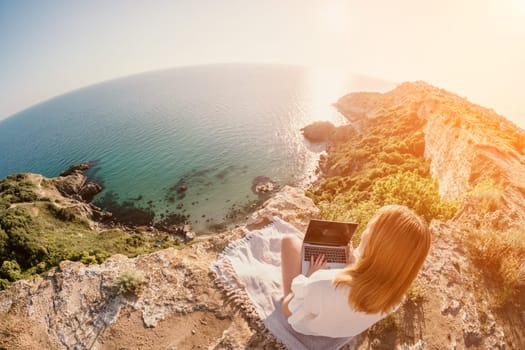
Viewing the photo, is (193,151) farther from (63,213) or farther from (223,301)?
(223,301)

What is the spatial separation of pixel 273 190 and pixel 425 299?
35.2 m

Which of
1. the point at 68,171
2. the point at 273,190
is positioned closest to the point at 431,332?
the point at 273,190

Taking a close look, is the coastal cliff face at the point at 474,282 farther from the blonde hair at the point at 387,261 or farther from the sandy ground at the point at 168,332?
the sandy ground at the point at 168,332

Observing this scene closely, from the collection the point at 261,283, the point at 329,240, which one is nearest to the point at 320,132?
the point at 329,240

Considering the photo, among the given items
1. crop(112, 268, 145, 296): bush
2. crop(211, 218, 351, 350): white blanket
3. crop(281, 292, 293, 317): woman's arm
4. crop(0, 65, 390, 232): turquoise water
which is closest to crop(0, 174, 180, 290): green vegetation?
crop(0, 65, 390, 232): turquoise water

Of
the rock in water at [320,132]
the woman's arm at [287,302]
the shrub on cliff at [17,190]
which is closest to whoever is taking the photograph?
the woman's arm at [287,302]

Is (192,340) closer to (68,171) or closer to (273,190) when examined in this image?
(273,190)

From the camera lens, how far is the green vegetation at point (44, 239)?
19.9 meters

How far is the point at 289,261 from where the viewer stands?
4617 millimetres

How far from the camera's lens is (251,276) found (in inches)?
217

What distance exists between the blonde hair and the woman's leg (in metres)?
1.69

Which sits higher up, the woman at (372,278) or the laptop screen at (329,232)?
the woman at (372,278)

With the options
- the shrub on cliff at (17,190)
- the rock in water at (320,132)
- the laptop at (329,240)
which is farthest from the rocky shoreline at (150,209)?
the laptop at (329,240)

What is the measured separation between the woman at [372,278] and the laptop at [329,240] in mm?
1425
